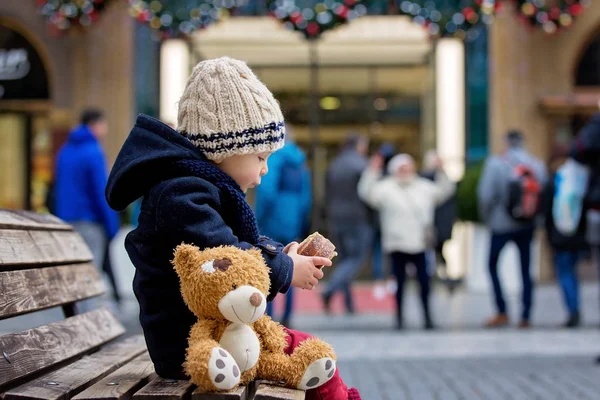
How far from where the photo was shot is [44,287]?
343 cm

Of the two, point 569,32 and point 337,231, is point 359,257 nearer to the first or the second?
point 337,231

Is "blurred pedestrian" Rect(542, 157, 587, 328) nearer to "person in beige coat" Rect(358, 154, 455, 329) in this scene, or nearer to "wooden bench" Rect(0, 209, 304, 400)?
"person in beige coat" Rect(358, 154, 455, 329)

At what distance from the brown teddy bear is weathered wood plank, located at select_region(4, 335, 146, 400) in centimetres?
38

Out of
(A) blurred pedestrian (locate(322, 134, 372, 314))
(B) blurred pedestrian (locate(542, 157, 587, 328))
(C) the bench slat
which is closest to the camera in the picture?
(C) the bench slat

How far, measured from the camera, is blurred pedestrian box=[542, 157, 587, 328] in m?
9.71

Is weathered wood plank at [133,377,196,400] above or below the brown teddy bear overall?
below

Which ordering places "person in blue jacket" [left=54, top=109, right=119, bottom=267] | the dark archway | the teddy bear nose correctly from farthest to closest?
the dark archway
"person in blue jacket" [left=54, top=109, right=119, bottom=267]
the teddy bear nose

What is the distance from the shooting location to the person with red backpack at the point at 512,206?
9.80m

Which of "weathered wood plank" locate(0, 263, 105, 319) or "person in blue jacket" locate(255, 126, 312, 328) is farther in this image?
"person in blue jacket" locate(255, 126, 312, 328)

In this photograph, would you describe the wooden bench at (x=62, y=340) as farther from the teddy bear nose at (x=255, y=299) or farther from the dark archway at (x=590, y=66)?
the dark archway at (x=590, y=66)

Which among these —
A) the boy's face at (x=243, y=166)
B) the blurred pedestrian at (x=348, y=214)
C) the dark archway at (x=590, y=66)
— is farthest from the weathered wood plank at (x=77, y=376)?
the dark archway at (x=590, y=66)

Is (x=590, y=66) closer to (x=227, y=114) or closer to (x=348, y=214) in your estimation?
(x=348, y=214)

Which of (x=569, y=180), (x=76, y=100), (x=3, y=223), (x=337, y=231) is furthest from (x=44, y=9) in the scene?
(x=3, y=223)

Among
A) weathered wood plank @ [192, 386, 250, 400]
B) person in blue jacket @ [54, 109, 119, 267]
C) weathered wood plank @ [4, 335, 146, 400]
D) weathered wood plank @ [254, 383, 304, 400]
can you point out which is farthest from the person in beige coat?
weathered wood plank @ [192, 386, 250, 400]
